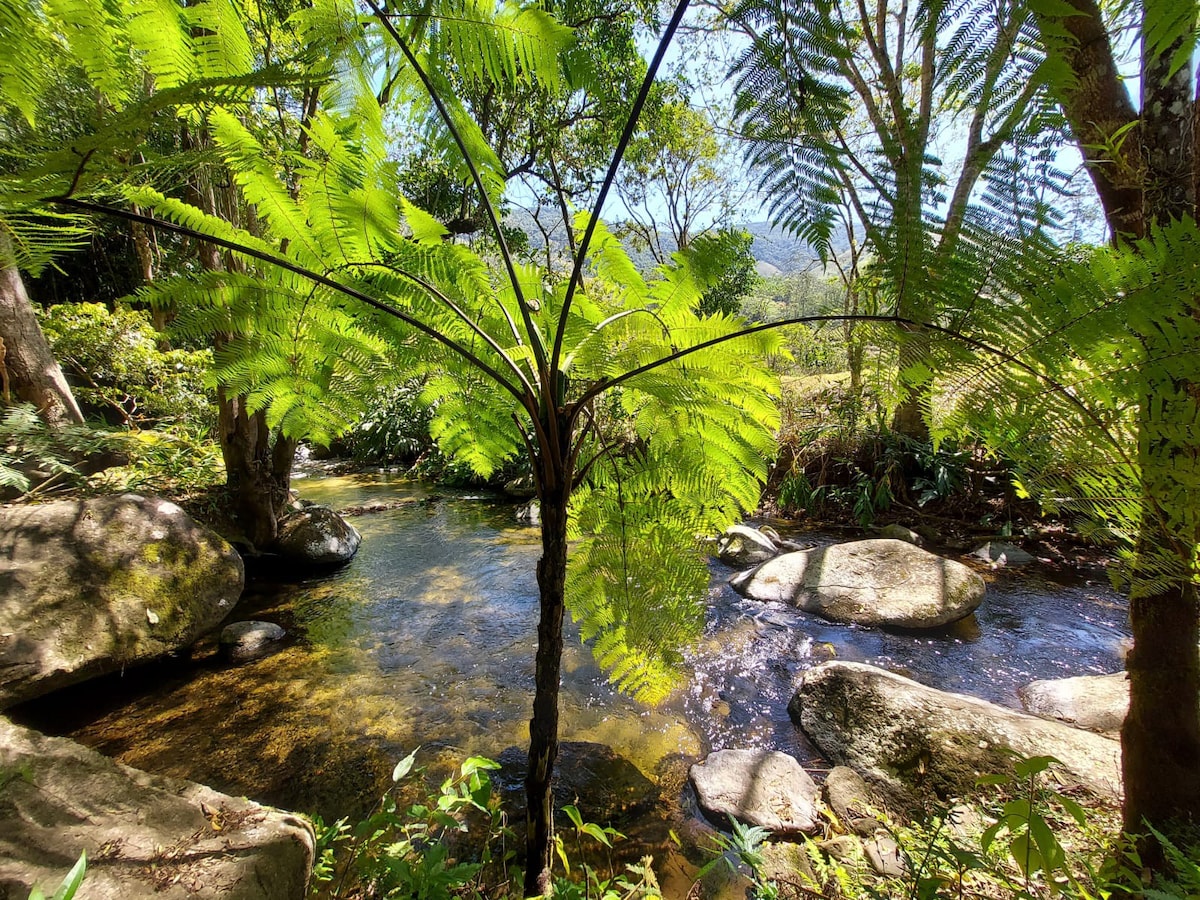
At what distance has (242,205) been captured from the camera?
4.19 m

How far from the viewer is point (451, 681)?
3426mm

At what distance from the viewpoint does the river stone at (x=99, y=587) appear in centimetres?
276

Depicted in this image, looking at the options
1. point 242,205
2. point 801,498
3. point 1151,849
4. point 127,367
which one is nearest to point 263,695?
point 242,205

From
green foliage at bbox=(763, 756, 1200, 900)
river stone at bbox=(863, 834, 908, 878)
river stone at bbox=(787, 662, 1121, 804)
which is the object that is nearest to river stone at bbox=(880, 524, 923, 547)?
river stone at bbox=(787, 662, 1121, 804)

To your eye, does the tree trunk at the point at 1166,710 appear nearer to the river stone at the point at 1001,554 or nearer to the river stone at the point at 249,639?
the river stone at the point at 1001,554

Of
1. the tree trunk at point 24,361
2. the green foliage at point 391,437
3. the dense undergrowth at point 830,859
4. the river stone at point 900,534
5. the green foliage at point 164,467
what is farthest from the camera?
the green foliage at point 391,437

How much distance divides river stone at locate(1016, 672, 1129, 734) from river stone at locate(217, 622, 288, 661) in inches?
199

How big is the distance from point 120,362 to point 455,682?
569 cm

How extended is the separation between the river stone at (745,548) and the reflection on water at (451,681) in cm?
50

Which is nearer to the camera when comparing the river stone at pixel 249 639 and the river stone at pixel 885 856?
the river stone at pixel 885 856

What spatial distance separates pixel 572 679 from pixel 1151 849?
2723 mm

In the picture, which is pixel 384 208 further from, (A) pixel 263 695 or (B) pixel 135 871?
(A) pixel 263 695

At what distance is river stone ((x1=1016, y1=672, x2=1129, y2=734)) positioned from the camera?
2.68m

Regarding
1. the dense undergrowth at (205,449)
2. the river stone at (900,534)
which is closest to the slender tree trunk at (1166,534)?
the dense undergrowth at (205,449)
